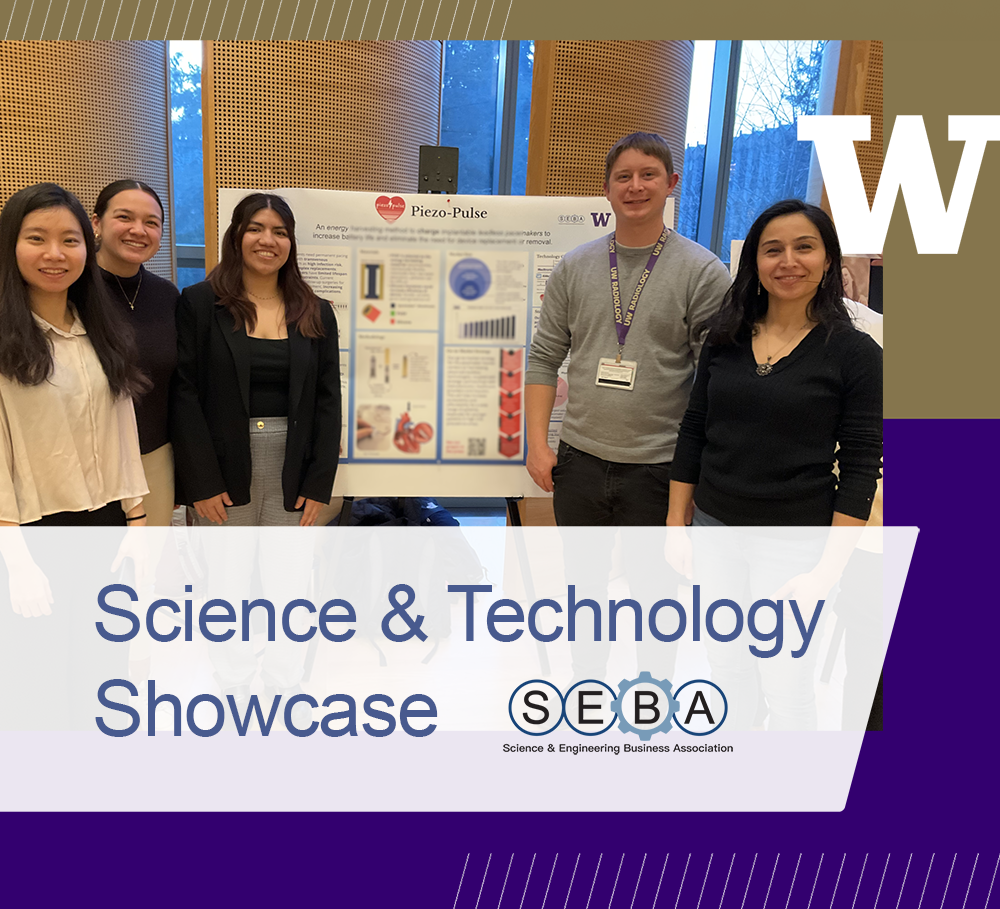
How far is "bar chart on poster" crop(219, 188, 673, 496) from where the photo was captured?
9.50ft

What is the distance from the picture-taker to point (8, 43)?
3.20 meters

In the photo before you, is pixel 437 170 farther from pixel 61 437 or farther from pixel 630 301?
pixel 61 437

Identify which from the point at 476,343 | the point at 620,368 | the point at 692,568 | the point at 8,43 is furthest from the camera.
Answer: the point at 8,43

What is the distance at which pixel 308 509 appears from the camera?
103 inches

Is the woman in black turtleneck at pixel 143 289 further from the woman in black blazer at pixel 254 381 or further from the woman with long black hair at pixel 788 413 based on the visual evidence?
the woman with long black hair at pixel 788 413

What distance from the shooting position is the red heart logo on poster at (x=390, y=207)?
2.88 metres

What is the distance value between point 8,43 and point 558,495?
10.0 ft

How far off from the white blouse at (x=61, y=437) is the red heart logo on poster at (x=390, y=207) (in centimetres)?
123

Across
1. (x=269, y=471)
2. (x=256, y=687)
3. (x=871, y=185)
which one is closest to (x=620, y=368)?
(x=269, y=471)

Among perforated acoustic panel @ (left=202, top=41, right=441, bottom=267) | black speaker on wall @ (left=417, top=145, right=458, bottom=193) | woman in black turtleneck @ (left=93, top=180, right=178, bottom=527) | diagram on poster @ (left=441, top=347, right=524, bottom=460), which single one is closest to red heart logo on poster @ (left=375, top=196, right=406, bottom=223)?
black speaker on wall @ (left=417, top=145, right=458, bottom=193)

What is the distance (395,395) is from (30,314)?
4.41 feet

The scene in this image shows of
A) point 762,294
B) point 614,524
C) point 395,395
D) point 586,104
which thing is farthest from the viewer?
point 586,104

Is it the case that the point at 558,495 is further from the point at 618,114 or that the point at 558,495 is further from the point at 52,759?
the point at 618,114

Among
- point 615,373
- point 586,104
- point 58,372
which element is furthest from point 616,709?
point 586,104
